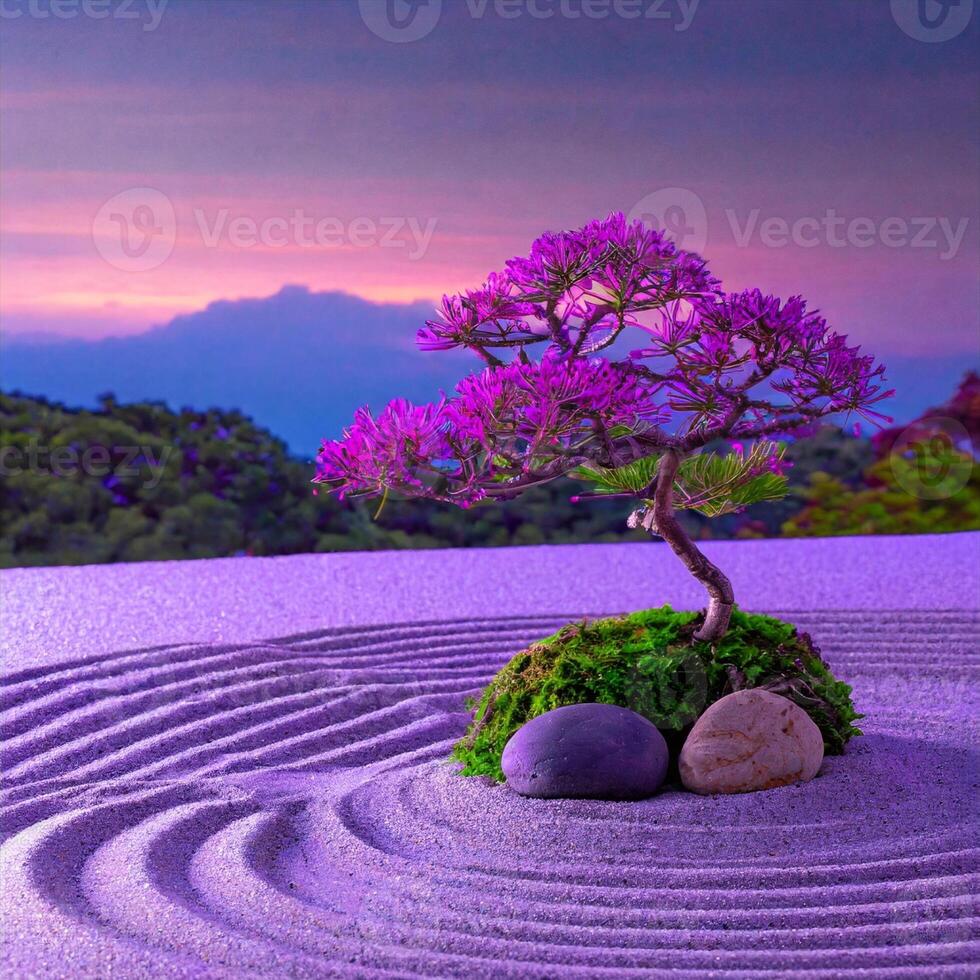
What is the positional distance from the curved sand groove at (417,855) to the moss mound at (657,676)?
0.49 ft

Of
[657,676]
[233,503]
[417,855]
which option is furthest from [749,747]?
[233,503]

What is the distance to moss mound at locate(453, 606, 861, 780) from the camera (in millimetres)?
3154

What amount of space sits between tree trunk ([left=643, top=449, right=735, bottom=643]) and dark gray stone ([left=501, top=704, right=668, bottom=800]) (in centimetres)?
41

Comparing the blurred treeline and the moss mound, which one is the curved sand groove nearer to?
the moss mound

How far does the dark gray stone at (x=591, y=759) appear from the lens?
286 centimetres

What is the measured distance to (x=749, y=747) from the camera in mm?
2893

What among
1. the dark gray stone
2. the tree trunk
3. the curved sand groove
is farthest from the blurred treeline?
the dark gray stone

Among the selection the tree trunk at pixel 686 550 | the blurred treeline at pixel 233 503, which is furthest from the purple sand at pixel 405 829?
the blurred treeline at pixel 233 503

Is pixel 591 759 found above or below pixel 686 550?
below

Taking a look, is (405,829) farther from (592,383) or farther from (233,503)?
(233,503)

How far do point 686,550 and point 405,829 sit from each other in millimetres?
990

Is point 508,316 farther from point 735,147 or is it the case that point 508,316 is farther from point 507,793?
point 735,147

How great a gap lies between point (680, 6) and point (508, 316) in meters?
7.34

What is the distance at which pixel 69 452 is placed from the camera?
945 cm
